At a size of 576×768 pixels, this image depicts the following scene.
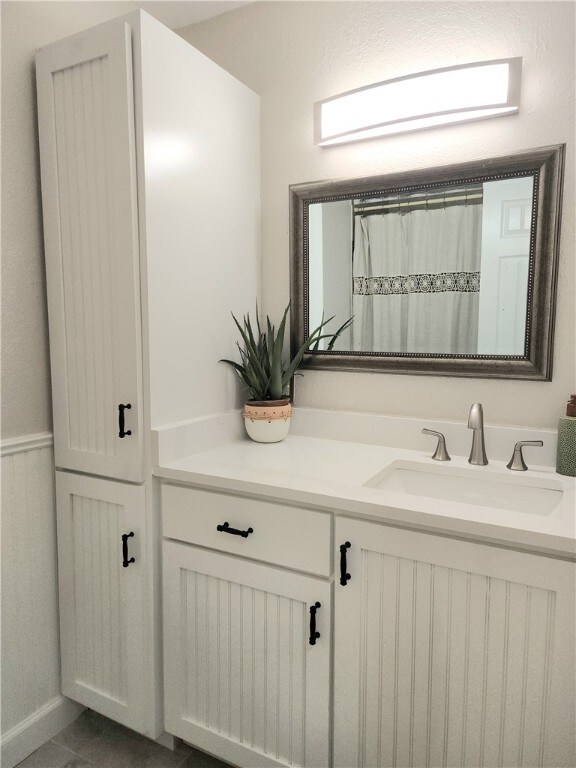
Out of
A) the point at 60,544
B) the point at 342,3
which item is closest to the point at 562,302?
the point at 342,3

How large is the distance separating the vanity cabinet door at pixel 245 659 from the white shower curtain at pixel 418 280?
75cm

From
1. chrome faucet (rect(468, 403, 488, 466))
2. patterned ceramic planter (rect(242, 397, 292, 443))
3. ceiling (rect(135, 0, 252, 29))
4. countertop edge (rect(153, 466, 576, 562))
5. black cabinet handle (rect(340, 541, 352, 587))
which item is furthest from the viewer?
ceiling (rect(135, 0, 252, 29))

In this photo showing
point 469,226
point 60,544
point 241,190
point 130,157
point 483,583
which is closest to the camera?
point 483,583

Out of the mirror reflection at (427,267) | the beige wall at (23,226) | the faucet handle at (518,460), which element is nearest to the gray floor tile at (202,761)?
the beige wall at (23,226)

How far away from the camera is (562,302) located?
1310 mm

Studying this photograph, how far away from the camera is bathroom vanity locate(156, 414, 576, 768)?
3.14 ft

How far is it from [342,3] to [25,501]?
1719 mm

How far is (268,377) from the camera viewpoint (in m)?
1.61

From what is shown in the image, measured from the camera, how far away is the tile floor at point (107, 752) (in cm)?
144

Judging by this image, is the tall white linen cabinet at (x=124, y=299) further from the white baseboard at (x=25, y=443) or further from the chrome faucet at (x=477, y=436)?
the chrome faucet at (x=477, y=436)

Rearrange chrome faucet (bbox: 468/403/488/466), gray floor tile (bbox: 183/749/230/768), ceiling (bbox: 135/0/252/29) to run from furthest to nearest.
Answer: ceiling (bbox: 135/0/252/29), gray floor tile (bbox: 183/749/230/768), chrome faucet (bbox: 468/403/488/466)

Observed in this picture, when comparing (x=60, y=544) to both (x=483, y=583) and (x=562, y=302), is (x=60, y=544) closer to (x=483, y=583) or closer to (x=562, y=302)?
(x=483, y=583)

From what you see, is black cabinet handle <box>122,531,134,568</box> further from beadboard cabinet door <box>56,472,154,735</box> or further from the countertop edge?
the countertop edge

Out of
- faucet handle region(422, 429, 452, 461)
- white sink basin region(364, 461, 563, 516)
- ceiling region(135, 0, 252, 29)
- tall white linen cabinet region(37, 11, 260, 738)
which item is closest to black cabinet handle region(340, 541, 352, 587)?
white sink basin region(364, 461, 563, 516)
